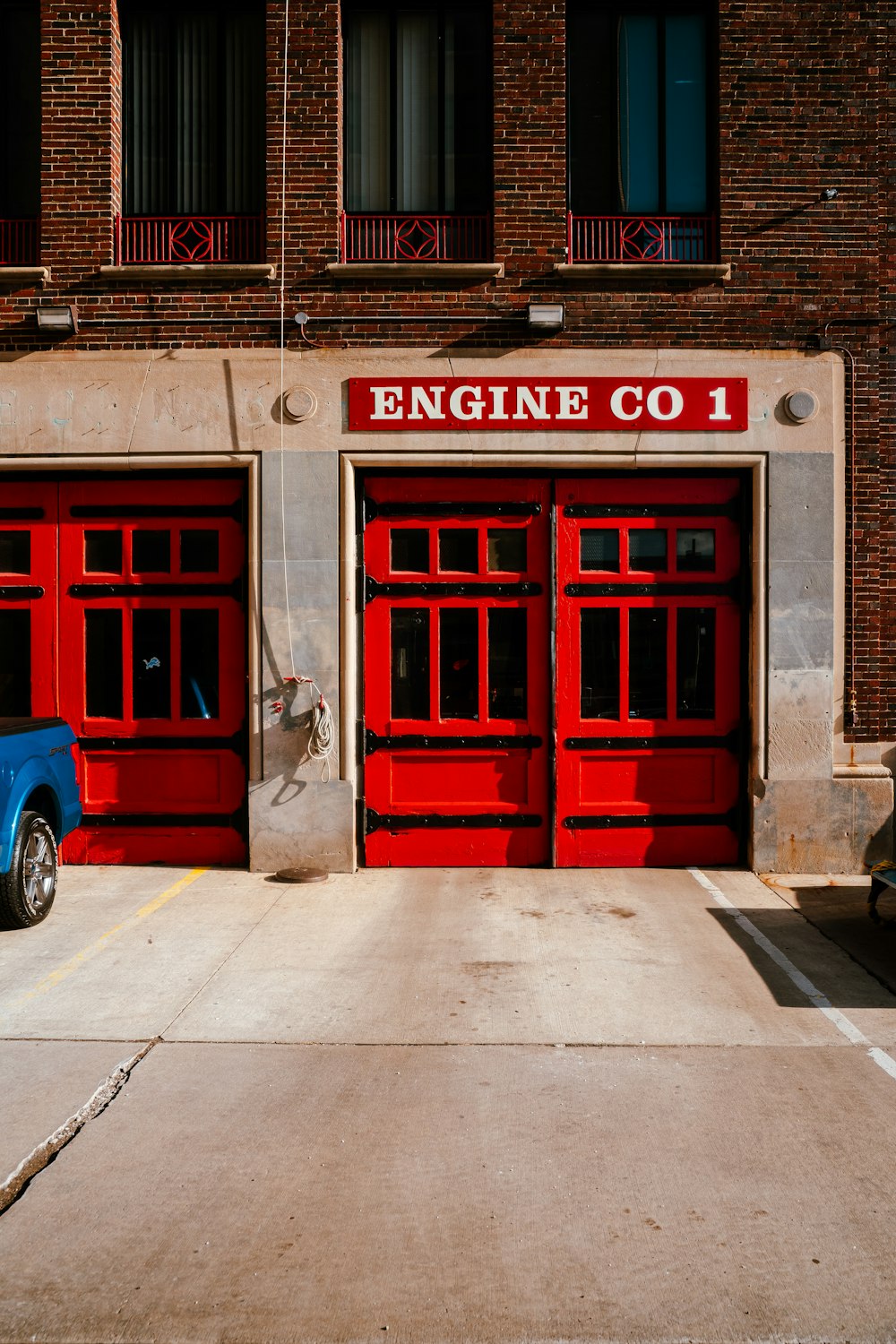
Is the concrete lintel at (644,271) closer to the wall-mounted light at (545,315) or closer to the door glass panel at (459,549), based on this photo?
the wall-mounted light at (545,315)

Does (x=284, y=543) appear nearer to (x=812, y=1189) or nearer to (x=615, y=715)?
(x=615, y=715)

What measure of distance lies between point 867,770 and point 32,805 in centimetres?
694

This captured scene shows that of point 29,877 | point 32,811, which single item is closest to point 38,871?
point 29,877

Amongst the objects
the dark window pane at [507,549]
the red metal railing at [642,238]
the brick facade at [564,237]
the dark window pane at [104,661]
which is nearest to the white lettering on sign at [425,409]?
the brick facade at [564,237]

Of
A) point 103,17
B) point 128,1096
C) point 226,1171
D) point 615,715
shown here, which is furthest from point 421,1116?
point 103,17

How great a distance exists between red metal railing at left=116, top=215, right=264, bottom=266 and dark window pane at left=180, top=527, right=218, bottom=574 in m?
2.46

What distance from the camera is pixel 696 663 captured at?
9.08m

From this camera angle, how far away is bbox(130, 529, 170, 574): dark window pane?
9094mm

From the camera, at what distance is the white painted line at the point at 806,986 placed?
515 centimetres

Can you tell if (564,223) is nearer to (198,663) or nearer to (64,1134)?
(198,663)

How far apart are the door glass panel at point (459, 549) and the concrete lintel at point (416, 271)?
2.20 metres

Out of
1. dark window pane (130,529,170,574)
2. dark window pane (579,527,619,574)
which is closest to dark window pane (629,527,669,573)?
dark window pane (579,527,619,574)

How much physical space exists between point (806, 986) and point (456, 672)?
160 inches

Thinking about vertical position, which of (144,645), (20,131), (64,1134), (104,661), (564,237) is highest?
(20,131)
